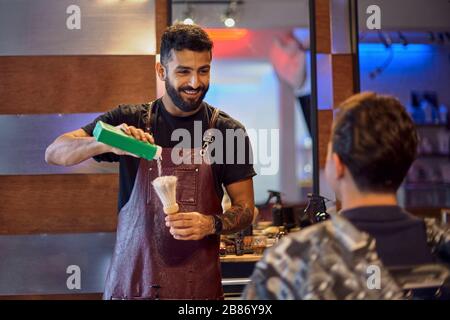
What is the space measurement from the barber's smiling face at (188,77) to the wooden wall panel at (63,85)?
951 mm

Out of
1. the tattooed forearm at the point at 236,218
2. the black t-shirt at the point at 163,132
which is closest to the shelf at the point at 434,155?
the black t-shirt at the point at 163,132

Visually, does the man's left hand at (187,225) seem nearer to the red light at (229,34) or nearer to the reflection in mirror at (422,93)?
the red light at (229,34)

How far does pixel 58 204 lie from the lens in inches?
129

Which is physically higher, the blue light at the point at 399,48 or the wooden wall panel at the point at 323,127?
the blue light at the point at 399,48

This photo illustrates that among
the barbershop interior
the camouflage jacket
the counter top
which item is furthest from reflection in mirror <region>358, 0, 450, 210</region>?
Result: the camouflage jacket

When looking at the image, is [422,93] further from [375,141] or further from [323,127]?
[375,141]

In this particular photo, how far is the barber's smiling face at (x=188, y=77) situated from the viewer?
93.9 inches

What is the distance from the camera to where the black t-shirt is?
2439 mm

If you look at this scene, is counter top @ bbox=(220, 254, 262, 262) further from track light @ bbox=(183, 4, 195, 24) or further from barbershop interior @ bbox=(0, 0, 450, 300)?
track light @ bbox=(183, 4, 195, 24)

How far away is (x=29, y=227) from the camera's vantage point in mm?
3283
